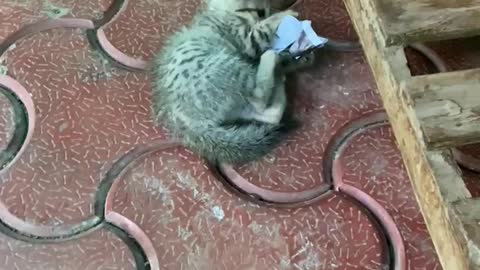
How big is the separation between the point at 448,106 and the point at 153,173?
0.42 m

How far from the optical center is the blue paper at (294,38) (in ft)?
3.78

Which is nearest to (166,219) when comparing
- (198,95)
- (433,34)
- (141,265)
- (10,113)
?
(141,265)

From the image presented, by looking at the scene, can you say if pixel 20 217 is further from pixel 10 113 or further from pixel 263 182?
pixel 263 182

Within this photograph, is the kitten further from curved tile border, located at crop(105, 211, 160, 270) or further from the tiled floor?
curved tile border, located at crop(105, 211, 160, 270)

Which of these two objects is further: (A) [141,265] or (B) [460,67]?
(B) [460,67]

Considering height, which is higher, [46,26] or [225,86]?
[46,26]

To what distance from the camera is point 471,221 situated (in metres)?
0.79

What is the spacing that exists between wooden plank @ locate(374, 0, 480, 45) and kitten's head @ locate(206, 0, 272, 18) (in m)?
0.30

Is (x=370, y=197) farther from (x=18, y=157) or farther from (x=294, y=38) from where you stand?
(x=18, y=157)

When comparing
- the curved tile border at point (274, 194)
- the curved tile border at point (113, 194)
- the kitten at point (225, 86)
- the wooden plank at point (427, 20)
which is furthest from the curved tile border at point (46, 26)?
the wooden plank at point (427, 20)

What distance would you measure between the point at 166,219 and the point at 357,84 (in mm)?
357

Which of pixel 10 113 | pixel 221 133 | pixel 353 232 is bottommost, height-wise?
pixel 353 232

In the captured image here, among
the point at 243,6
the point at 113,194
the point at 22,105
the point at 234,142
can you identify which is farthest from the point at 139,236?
the point at 243,6

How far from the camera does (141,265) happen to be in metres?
0.98
